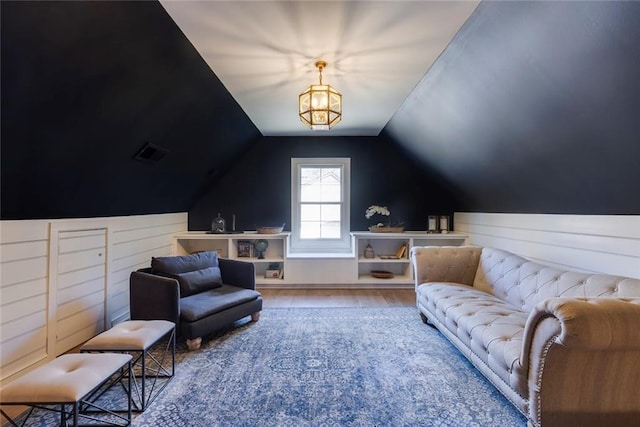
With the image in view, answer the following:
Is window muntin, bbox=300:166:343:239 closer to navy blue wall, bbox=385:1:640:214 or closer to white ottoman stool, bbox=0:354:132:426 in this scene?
navy blue wall, bbox=385:1:640:214

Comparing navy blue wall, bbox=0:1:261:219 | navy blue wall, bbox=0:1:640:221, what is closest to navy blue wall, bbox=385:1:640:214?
navy blue wall, bbox=0:1:640:221

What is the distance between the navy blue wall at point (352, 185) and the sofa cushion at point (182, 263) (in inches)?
66.9

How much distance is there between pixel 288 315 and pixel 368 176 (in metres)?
2.65

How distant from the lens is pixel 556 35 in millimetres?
1687

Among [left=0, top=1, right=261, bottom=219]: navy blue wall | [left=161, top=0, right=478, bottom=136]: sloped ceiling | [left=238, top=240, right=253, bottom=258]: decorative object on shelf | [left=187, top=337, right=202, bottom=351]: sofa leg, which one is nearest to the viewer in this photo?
[left=0, top=1, right=261, bottom=219]: navy blue wall

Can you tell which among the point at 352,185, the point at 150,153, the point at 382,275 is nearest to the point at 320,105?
the point at 150,153

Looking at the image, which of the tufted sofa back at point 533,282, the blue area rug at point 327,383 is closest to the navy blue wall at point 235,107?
the tufted sofa back at point 533,282

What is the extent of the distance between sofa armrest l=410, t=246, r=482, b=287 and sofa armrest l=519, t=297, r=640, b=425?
5.64ft

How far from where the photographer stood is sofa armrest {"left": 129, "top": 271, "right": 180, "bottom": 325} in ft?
8.25

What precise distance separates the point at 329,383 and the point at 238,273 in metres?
1.71

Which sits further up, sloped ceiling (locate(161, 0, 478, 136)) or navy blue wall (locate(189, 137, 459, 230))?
sloped ceiling (locate(161, 0, 478, 136))

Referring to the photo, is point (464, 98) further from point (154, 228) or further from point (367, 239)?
point (154, 228)

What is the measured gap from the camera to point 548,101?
2025mm

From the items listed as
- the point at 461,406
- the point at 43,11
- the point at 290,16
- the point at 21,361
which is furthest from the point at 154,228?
the point at 461,406
